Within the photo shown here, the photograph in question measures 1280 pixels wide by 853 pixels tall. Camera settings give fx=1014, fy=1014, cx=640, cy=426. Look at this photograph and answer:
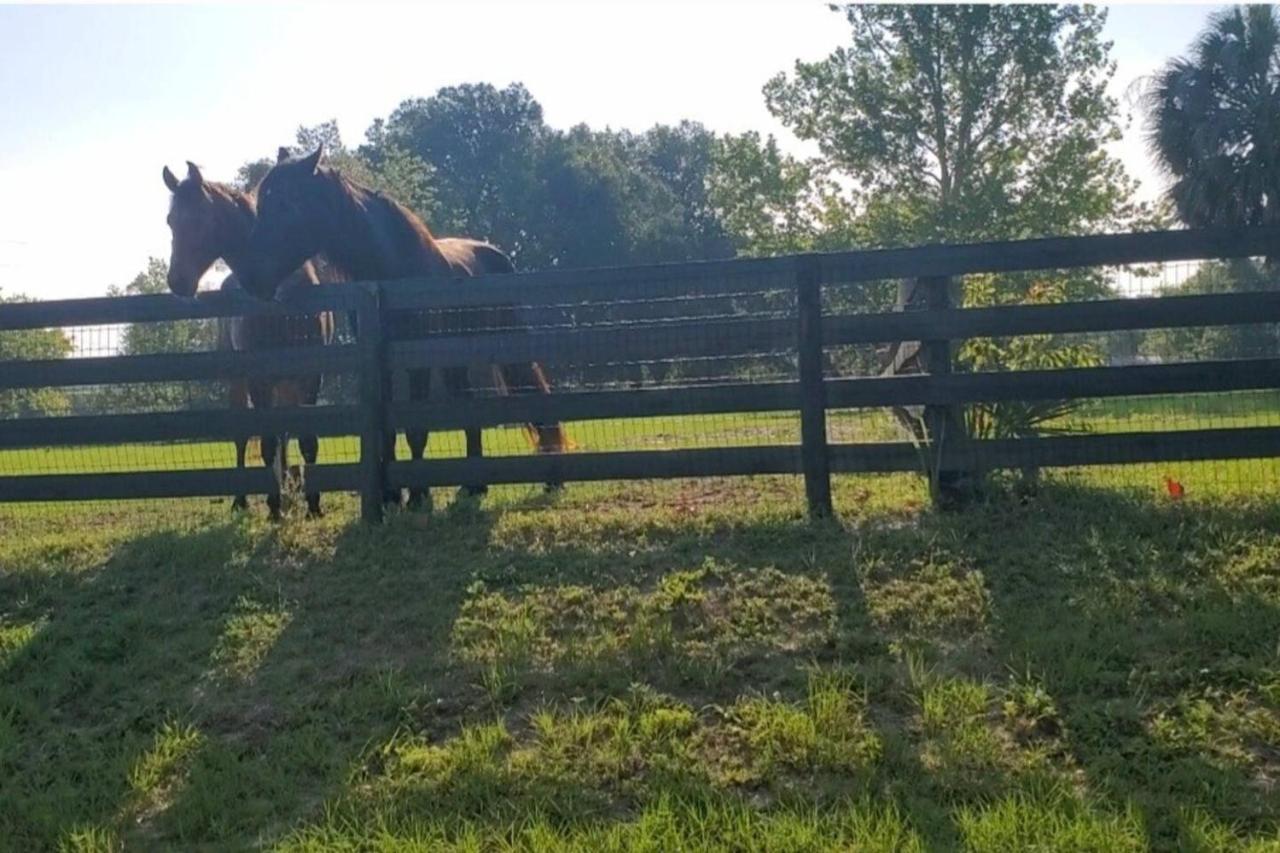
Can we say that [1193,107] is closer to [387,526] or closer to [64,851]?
[387,526]

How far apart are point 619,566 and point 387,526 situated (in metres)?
1.74

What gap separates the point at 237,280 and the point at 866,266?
4581 millimetres

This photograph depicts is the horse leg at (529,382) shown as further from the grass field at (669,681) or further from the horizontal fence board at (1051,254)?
the horizontal fence board at (1051,254)

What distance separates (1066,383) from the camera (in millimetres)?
5848

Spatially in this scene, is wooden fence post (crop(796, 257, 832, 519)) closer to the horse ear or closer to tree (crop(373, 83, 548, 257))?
the horse ear

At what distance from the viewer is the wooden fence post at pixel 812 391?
597cm

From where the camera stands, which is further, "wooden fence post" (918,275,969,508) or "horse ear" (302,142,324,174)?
"horse ear" (302,142,324,174)

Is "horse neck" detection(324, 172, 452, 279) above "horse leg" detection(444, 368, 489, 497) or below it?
above

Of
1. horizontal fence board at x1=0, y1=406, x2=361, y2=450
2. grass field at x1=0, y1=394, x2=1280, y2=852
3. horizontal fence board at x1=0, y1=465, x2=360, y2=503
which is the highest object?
horizontal fence board at x1=0, y1=406, x2=361, y2=450

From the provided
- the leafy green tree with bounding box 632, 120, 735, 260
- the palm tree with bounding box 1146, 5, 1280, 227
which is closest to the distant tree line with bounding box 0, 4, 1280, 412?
the palm tree with bounding box 1146, 5, 1280, 227

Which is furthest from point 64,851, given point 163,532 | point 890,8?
point 890,8

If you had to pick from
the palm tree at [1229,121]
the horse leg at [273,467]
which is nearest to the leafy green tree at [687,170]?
the palm tree at [1229,121]

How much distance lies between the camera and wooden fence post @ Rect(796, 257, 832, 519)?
597 centimetres

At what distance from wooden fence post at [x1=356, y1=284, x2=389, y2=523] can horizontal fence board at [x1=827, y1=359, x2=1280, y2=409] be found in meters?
2.87
